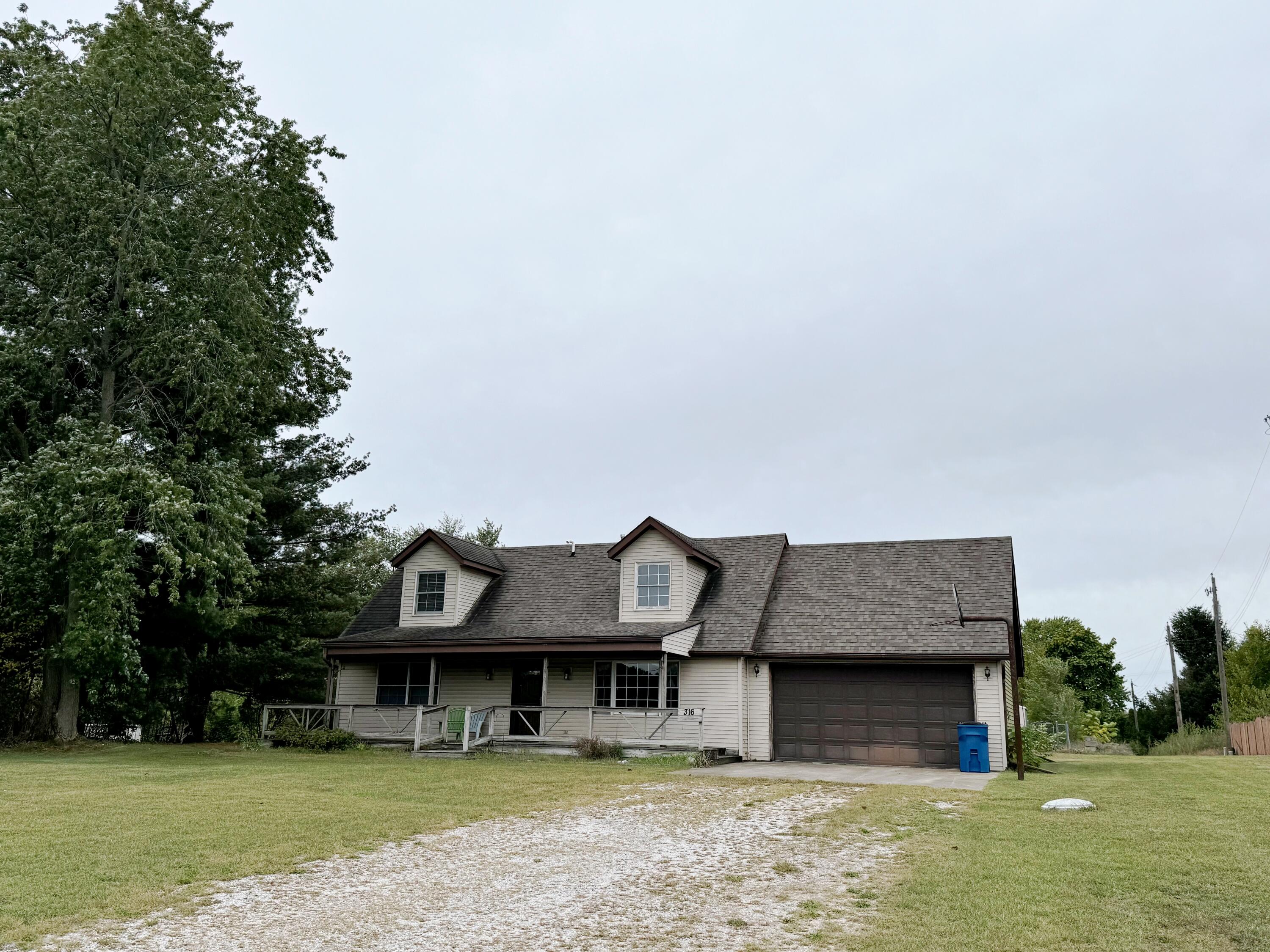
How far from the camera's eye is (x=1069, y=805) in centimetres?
1097

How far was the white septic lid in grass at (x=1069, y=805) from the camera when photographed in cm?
1095

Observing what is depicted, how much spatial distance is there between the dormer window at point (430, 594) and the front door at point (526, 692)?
2983mm

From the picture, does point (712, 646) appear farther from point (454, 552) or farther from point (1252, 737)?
point (1252, 737)

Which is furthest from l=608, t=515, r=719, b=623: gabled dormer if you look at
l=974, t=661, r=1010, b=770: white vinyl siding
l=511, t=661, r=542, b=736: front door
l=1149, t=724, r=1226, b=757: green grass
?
l=1149, t=724, r=1226, b=757: green grass

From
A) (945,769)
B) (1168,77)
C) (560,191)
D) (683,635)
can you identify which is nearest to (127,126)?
(560,191)

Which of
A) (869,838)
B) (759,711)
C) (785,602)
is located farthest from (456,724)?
(869,838)

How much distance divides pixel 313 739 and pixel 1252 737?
3208 centimetres

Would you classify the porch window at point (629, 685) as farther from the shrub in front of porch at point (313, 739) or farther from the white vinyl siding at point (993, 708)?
the white vinyl siding at point (993, 708)

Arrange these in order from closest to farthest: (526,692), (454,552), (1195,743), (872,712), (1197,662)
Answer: (872,712), (526,692), (454,552), (1195,743), (1197,662)

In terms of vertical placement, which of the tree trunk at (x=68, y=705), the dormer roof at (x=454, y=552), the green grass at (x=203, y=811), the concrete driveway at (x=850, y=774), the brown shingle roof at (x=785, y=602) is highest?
the dormer roof at (x=454, y=552)

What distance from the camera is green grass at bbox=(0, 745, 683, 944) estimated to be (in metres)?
6.49

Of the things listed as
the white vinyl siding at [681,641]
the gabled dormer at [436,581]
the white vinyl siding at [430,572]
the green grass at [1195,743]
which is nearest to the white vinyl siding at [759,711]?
the white vinyl siding at [681,641]

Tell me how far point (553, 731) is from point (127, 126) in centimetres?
1699

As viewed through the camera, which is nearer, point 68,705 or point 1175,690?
point 68,705
